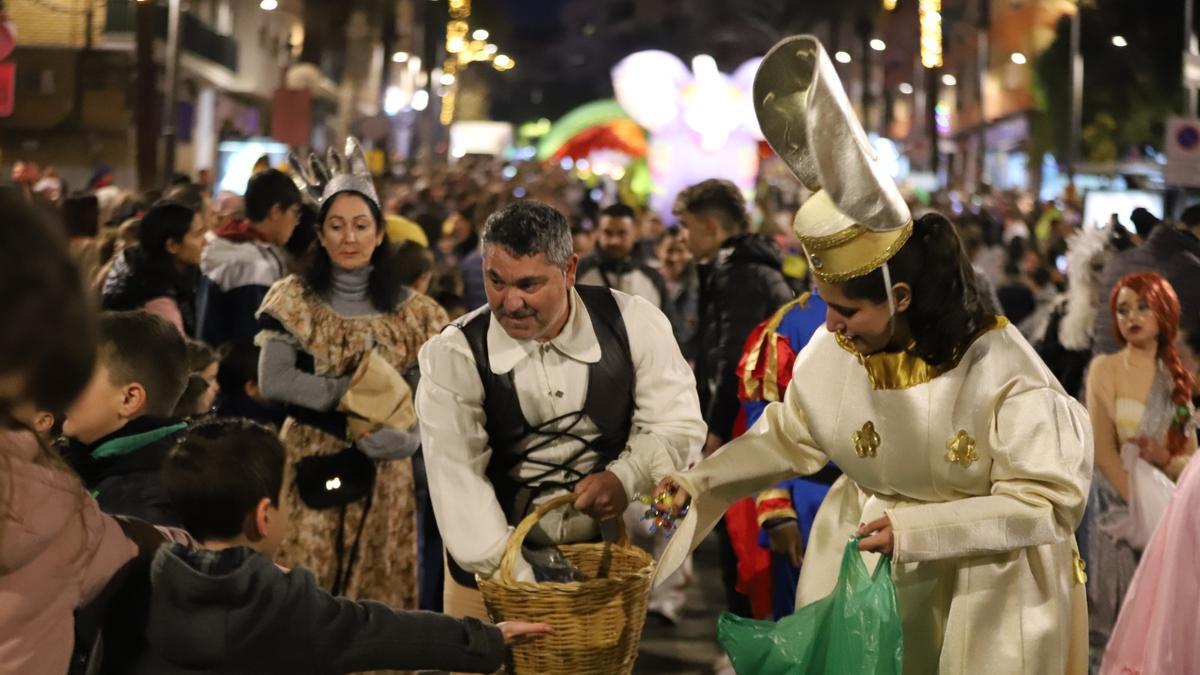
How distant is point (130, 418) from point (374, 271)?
240 centimetres

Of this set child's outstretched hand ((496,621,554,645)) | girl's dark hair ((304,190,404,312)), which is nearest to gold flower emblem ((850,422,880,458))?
child's outstretched hand ((496,621,554,645))

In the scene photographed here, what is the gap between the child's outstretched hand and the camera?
4.21m

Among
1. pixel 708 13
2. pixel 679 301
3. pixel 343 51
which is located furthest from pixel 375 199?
pixel 708 13

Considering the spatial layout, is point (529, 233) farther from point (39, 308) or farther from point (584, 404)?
point (39, 308)

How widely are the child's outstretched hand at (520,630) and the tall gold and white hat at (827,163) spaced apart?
1.18 metres

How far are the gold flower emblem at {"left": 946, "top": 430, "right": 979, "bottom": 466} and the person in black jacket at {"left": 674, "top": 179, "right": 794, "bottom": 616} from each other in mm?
3576

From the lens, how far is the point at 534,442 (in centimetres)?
502

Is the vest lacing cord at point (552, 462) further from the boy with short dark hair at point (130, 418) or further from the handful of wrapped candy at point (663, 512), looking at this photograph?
the boy with short dark hair at point (130, 418)

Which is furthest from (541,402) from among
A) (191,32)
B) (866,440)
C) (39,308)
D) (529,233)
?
(191,32)

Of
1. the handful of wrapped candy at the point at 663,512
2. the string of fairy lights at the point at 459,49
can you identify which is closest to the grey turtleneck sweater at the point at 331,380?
the handful of wrapped candy at the point at 663,512

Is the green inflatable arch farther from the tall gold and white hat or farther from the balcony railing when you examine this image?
the tall gold and white hat

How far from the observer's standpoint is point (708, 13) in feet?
409

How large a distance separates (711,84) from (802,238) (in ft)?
74.5

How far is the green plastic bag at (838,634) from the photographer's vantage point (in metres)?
4.24
